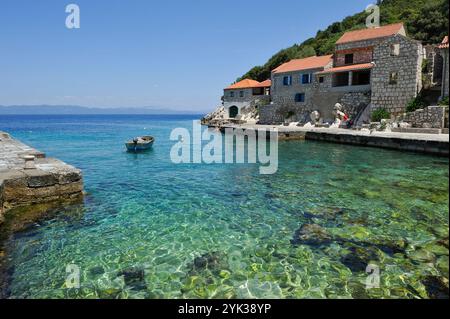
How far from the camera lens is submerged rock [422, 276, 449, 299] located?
5164mm

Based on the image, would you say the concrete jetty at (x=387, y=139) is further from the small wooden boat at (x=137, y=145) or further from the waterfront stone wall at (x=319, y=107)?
the small wooden boat at (x=137, y=145)

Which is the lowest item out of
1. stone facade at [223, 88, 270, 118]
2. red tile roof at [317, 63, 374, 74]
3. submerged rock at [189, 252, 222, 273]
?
submerged rock at [189, 252, 222, 273]

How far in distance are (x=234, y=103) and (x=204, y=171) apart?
4109 centimetres

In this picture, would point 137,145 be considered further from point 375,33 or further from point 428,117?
point 375,33

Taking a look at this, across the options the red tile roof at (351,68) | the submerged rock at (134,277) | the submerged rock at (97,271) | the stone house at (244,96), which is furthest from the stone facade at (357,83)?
the submerged rock at (97,271)

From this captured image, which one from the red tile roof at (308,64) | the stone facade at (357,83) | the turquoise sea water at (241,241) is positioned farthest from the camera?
the red tile roof at (308,64)

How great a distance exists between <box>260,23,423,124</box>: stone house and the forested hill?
39.4 feet

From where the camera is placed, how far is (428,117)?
1032 inches

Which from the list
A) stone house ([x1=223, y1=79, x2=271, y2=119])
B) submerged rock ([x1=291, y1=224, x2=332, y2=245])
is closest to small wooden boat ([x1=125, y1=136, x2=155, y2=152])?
submerged rock ([x1=291, y1=224, x2=332, y2=245])

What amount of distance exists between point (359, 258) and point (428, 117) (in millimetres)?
24917

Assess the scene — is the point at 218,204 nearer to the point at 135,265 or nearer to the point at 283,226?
the point at 283,226

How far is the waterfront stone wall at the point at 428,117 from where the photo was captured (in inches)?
1002

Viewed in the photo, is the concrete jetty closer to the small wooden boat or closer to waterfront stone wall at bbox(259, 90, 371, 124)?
waterfront stone wall at bbox(259, 90, 371, 124)

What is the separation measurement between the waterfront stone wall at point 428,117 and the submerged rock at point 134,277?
1084 inches
